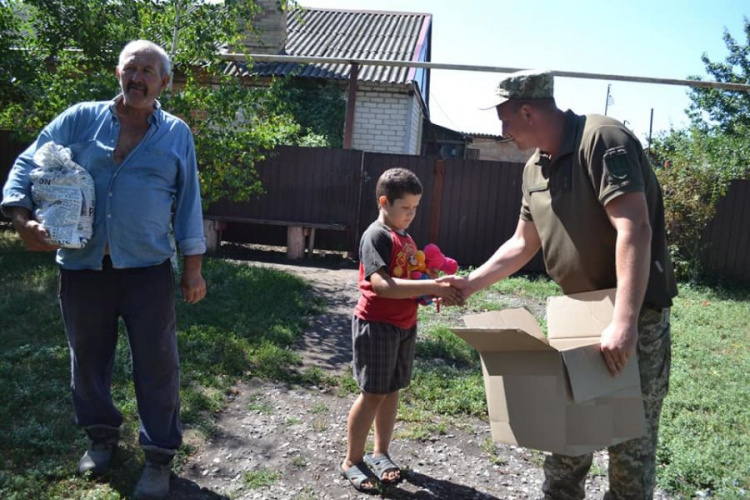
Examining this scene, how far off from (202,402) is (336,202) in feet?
22.0

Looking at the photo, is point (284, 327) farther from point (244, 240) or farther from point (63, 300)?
point (244, 240)

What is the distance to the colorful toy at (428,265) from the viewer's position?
9.93 feet

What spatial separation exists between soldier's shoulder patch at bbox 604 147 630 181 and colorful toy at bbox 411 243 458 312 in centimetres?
108

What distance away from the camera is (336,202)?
34.2 ft

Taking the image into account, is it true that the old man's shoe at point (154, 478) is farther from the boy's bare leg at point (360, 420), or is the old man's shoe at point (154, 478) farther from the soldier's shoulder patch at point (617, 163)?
the soldier's shoulder patch at point (617, 163)

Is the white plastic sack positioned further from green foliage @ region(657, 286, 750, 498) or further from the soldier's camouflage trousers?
green foliage @ region(657, 286, 750, 498)

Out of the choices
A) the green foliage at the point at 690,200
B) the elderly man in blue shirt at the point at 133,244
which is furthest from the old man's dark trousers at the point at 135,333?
the green foliage at the point at 690,200

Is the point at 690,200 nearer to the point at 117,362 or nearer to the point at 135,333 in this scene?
the point at 117,362

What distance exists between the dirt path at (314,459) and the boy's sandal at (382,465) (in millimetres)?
53

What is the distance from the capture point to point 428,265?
10.2 feet

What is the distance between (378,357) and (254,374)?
196 centimetres

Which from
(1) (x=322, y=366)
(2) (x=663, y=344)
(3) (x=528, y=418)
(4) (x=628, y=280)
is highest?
(4) (x=628, y=280)

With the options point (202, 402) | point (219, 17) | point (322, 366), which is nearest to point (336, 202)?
point (219, 17)

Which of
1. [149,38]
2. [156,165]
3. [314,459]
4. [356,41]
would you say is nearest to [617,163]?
[156,165]
